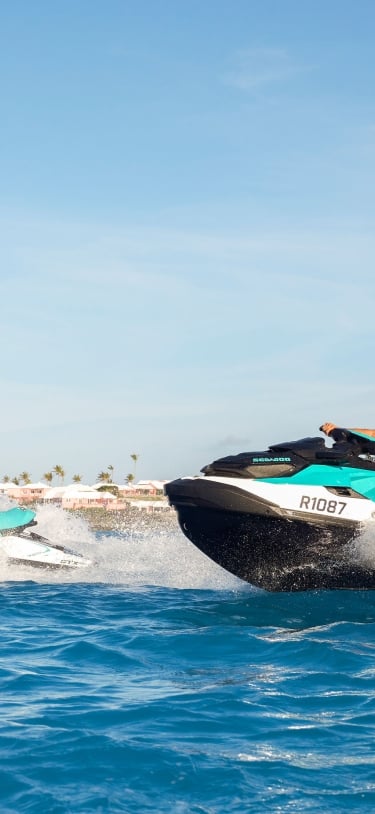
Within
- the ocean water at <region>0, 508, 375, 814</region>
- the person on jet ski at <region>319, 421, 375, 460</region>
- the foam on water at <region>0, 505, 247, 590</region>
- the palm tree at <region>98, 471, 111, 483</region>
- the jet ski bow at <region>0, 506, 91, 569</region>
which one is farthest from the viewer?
the palm tree at <region>98, 471, 111, 483</region>

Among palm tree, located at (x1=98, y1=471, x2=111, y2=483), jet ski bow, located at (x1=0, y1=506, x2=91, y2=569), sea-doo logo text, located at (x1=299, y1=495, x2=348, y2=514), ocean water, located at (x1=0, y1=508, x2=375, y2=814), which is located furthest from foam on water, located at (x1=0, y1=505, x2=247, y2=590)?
palm tree, located at (x1=98, y1=471, x2=111, y2=483)

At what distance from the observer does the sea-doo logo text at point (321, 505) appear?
8.05 metres

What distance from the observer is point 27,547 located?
11.7 metres

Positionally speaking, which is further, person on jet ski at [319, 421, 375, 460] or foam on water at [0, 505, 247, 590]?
foam on water at [0, 505, 247, 590]

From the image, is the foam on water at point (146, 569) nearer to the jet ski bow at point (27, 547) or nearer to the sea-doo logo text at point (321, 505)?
the jet ski bow at point (27, 547)

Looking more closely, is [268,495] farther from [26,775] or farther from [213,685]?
[26,775]

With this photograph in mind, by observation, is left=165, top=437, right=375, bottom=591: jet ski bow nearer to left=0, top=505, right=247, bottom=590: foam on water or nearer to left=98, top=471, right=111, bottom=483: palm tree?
left=0, top=505, right=247, bottom=590: foam on water

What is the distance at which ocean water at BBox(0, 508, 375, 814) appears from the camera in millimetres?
3588

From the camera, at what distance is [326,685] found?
17.4 feet

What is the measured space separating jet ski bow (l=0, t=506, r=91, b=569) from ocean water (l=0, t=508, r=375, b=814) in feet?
8.20

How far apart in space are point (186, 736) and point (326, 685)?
1.37 m

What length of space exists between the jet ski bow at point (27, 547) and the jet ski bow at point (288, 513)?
155 inches

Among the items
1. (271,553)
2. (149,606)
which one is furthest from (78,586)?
(271,553)

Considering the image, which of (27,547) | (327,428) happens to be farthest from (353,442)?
(27,547)
